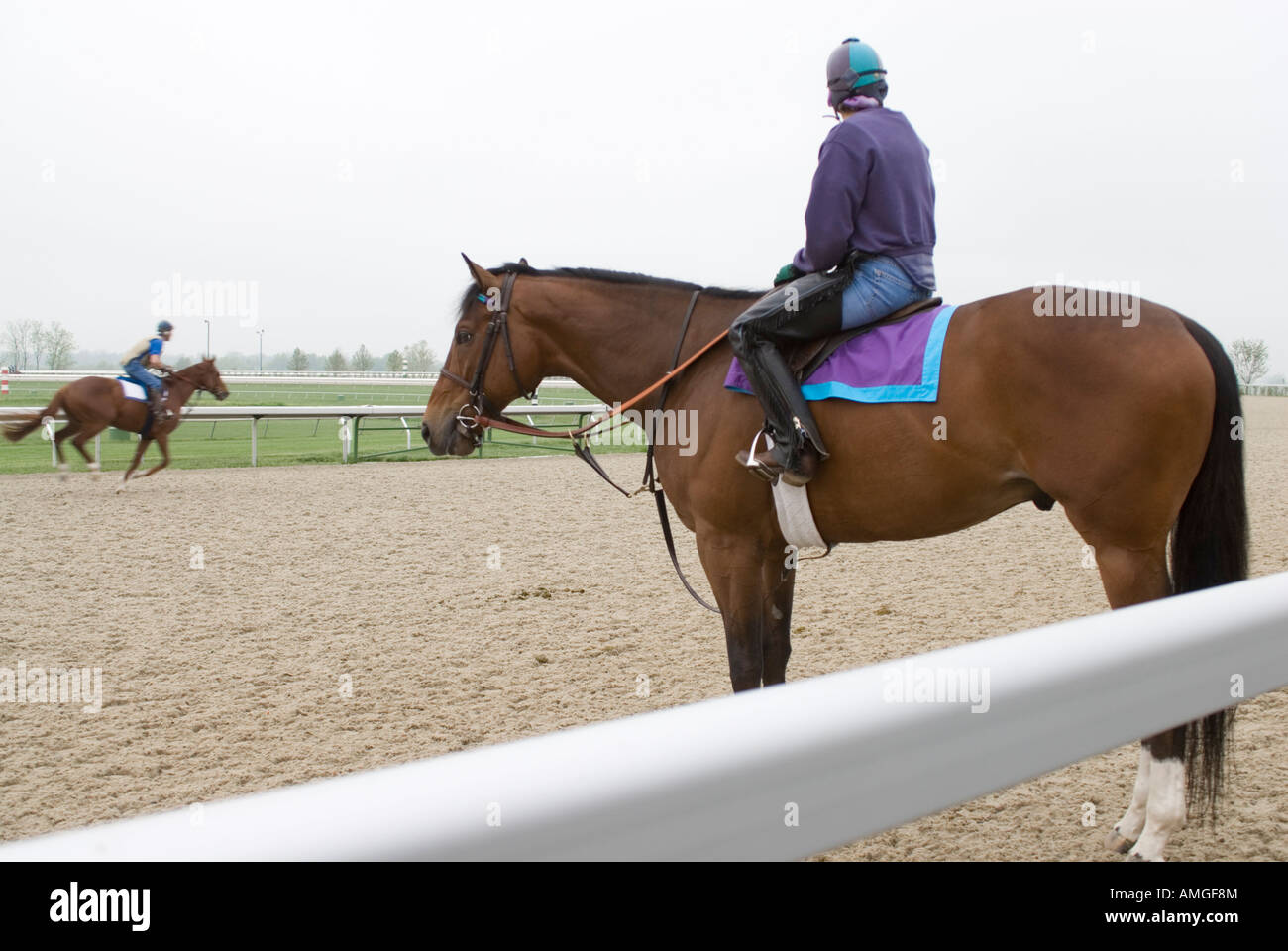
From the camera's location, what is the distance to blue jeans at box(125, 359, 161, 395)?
14.2m

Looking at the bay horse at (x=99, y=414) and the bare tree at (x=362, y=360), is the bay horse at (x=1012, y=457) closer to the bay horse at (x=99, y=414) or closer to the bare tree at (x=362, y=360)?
the bay horse at (x=99, y=414)

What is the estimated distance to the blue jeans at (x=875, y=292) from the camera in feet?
12.6

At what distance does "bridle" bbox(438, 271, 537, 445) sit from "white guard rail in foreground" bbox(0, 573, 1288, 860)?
11.9ft

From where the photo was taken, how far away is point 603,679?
17.9 ft

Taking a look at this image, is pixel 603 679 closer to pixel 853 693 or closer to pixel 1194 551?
pixel 1194 551

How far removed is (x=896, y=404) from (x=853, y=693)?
2.70 m

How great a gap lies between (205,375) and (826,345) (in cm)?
1402

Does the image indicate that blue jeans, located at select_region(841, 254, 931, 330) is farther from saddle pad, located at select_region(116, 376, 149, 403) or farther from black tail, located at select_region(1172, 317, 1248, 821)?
saddle pad, located at select_region(116, 376, 149, 403)

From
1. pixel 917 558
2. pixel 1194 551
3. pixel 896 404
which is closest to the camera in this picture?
pixel 1194 551

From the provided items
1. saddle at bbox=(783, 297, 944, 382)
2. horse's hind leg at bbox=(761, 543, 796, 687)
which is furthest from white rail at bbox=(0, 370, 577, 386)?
saddle at bbox=(783, 297, 944, 382)

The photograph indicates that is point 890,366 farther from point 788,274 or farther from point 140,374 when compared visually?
point 140,374

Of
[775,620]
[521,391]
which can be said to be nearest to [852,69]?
[521,391]
